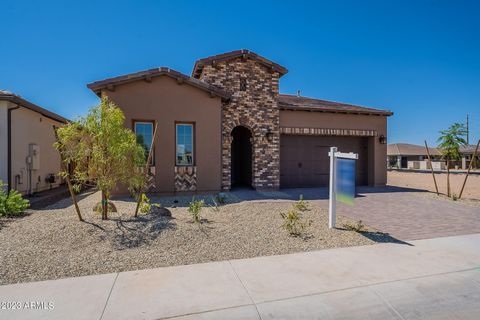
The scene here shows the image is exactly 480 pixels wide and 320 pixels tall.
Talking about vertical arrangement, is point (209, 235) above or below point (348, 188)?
below

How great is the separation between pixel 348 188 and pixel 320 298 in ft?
9.53

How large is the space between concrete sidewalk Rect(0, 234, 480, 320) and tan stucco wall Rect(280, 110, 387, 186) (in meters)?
8.76

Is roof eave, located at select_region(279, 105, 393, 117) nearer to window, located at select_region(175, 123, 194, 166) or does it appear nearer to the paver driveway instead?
the paver driveway

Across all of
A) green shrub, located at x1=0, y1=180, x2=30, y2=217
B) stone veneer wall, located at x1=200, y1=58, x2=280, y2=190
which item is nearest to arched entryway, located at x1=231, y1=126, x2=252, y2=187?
stone veneer wall, located at x1=200, y1=58, x2=280, y2=190

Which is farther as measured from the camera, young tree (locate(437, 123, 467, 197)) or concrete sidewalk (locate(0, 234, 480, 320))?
young tree (locate(437, 123, 467, 197))

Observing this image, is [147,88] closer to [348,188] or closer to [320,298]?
[348,188]

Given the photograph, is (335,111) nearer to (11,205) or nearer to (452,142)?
(452,142)

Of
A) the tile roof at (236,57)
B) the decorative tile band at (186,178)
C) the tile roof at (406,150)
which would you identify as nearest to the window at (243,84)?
the tile roof at (236,57)

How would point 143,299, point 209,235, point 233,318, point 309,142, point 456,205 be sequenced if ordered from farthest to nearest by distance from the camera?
point 309,142, point 456,205, point 209,235, point 143,299, point 233,318

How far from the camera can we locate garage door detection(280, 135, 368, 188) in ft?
42.7

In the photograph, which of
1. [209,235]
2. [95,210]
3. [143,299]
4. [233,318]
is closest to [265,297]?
[233,318]

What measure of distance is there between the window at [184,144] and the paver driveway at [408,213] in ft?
8.23

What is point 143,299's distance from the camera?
3252 mm

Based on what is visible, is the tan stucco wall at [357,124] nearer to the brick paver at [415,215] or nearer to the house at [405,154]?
the brick paver at [415,215]
